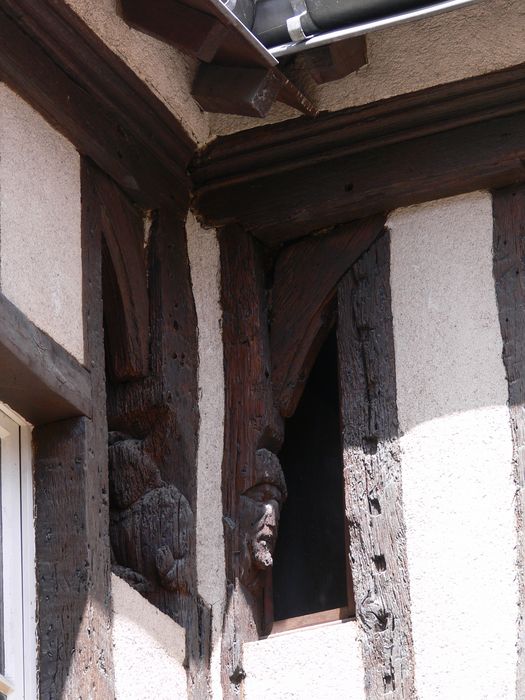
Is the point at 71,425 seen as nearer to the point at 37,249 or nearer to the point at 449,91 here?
the point at 37,249

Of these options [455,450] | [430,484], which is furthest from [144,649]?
[455,450]

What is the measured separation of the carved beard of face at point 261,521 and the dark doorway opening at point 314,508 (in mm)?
291

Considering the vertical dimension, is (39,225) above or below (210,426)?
above

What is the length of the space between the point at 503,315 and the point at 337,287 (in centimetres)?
53

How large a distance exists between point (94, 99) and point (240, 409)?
987 mm

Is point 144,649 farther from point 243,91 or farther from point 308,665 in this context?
point 243,91

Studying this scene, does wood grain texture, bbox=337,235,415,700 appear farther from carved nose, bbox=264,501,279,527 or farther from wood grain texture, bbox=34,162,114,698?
wood grain texture, bbox=34,162,114,698

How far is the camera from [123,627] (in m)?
4.12

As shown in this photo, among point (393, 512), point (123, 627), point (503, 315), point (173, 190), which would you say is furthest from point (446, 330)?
point (123, 627)

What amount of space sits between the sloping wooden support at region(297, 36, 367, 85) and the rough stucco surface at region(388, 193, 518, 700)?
1.56 feet

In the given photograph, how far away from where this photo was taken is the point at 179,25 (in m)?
4.28

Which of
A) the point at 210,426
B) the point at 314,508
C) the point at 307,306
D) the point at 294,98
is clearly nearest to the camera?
the point at 294,98

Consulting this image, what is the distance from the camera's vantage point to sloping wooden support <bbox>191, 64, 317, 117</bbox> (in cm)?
443

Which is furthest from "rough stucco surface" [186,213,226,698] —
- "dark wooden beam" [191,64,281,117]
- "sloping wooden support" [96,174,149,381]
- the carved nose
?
"dark wooden beam" [191,64,281,117]
